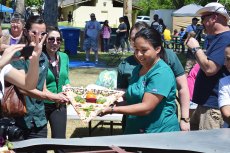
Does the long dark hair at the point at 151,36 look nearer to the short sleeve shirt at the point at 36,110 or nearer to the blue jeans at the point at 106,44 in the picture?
the short sleeve shirt at the point at 36,110

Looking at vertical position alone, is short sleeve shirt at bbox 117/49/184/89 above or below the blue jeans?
above

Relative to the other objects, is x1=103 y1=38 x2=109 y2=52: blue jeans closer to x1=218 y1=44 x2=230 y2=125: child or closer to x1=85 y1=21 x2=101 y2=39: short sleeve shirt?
x1=85 y1=21 x2=101 y2=39: short sleeve shirt

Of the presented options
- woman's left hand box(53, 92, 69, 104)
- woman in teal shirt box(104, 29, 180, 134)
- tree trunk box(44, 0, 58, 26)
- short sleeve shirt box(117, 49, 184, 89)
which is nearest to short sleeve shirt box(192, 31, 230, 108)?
short sleeve shirt box(117, 49, 184, 89)

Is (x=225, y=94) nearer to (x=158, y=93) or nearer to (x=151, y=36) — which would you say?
(x=158, y=93)

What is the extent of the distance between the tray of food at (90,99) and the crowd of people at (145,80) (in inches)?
3.0

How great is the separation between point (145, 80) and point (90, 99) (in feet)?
1.92

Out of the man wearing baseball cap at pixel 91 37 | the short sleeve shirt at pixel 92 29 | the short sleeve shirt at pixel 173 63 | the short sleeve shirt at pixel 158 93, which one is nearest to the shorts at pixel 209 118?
the short sleeve shirt at pixel 173 63

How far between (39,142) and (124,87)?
165 centimetres

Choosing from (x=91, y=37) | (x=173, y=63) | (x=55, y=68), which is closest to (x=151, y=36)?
(x=173, y=63)

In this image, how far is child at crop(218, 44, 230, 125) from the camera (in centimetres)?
372

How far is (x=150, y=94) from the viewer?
3.48 meters

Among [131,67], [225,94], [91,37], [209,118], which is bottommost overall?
[91,37]

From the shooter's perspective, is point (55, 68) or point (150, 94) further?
point (55, 68)

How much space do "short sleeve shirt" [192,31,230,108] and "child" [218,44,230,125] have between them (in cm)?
27
